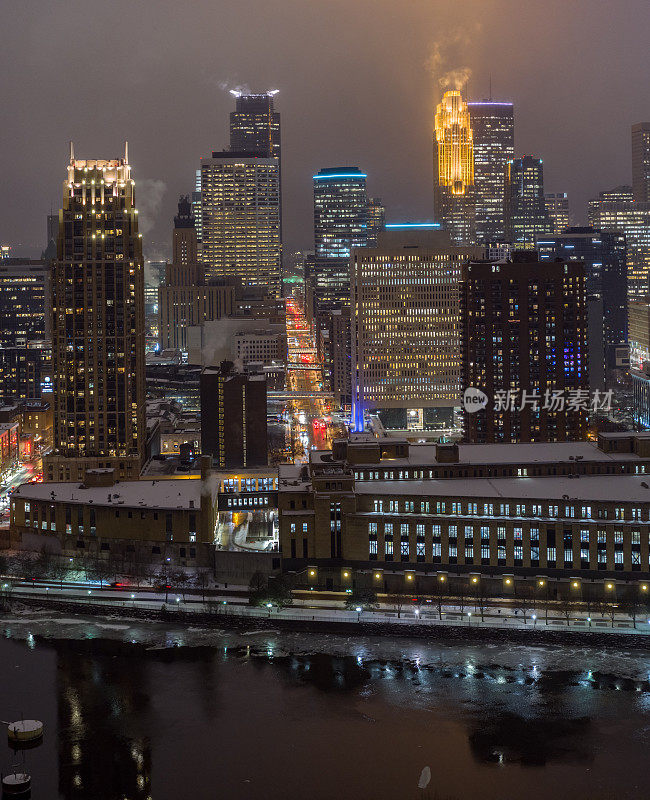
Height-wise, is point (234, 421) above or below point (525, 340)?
below

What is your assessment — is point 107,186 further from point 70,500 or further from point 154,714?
point 154,714

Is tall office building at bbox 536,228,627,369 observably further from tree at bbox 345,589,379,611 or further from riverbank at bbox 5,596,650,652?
riverbank at bbox 5,596,650,652

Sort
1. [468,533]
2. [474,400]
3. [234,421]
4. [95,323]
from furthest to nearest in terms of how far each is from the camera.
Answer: [474,400] → [234,421] → [95,323] → [468,533]

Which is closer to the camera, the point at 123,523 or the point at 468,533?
the point at 468,533

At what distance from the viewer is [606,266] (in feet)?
514

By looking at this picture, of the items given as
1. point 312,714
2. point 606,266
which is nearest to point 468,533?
point 312,714

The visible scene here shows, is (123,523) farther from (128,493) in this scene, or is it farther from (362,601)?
(362,601)

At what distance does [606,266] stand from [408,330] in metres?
50.9

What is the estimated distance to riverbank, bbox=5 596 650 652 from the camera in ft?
178

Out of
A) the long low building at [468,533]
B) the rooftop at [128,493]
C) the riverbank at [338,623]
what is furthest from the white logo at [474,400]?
the riverbank at [338,623]

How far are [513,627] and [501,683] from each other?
6.10 m

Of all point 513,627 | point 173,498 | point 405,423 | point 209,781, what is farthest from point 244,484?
point 405,423

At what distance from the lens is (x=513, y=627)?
5544cm

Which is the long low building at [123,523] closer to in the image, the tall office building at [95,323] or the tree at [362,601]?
the tree at [362,601]
